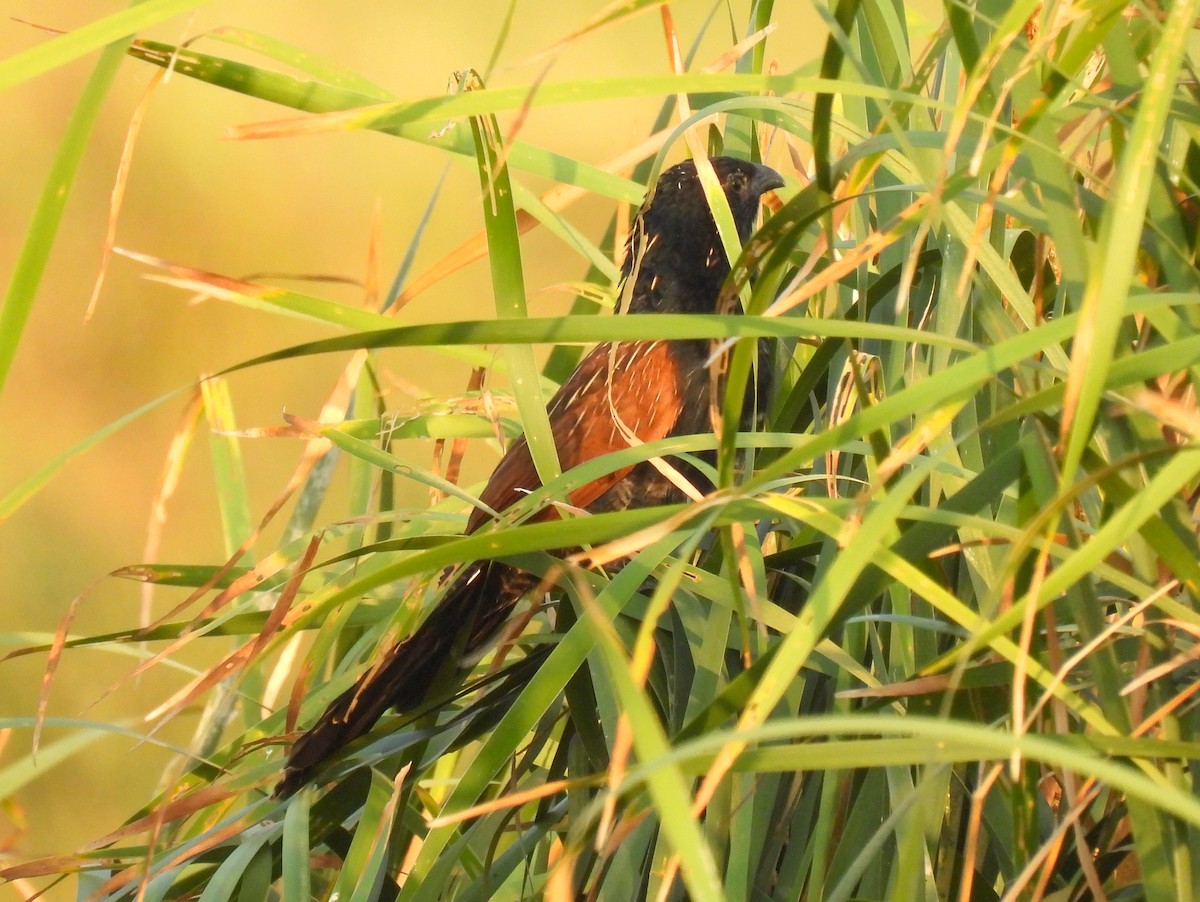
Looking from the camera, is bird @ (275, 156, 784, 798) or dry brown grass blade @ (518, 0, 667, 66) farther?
bird @ (275, 156, 784, 798)

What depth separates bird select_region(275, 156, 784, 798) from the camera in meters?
0.75

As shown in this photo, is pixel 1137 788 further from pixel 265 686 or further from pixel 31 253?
pixel 265 686

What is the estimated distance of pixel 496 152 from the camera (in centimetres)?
60

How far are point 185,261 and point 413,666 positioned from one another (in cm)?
289

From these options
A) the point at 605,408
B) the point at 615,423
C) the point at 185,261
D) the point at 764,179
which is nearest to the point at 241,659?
the point at 615,423

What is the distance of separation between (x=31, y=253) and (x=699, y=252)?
1.08 meters

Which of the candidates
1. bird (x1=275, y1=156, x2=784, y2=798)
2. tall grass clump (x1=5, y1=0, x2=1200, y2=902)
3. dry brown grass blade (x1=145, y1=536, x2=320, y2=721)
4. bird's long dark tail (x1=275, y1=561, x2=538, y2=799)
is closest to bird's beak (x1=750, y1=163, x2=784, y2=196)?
bird (x1=275, y1=156, x2=784, y2=798)

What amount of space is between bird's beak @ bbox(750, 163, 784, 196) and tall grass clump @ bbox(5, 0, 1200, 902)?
411 millimetres

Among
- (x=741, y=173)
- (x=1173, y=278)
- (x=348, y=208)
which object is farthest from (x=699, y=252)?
(x=348, y=208)

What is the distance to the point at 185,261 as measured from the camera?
3.36m

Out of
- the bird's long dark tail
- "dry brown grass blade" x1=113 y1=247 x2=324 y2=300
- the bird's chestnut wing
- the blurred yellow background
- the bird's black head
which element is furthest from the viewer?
the blurred yellow background

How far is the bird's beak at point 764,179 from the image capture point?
4.06 feet

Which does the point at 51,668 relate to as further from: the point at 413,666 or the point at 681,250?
the point at 681,250

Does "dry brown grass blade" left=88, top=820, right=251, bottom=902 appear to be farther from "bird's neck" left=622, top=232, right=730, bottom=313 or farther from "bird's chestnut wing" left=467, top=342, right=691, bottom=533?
"bird's neck" left=622, top=232, right=730, bottom=313
